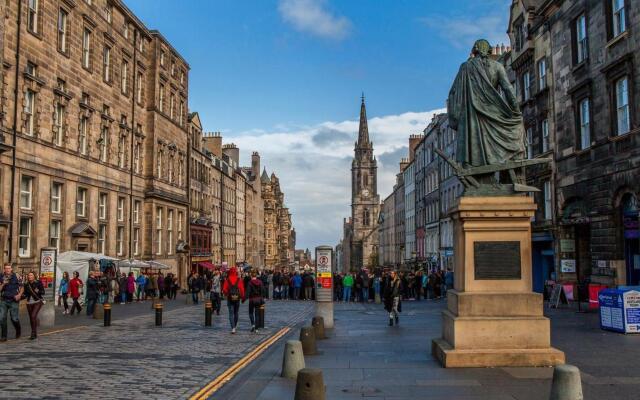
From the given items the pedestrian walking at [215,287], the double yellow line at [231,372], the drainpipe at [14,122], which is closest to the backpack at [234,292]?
the double yellow line at [231,372]

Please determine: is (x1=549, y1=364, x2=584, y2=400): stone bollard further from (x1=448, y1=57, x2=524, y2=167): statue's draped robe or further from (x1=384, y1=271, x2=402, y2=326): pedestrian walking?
(x1=384, y1=271, x2=402, y2=326): pedestrian walking

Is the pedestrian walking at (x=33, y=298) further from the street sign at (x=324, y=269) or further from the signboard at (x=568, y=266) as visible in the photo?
the signboard at (x=568, y=266)

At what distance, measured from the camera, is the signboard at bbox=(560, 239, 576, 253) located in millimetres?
29281

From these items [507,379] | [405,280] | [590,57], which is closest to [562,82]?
[590,57]

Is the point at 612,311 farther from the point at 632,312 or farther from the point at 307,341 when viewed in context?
the point at 307,341

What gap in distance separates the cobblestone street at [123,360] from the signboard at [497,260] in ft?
16.3

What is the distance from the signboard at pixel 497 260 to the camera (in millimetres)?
10340

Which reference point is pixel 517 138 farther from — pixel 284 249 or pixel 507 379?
pixel 284 249

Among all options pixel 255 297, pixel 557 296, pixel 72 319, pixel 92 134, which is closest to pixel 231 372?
pixel 255 297

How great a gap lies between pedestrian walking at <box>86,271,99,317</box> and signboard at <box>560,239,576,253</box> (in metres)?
21.0

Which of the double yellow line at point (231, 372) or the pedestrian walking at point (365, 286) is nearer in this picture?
the double yellow line at point (231, 372)

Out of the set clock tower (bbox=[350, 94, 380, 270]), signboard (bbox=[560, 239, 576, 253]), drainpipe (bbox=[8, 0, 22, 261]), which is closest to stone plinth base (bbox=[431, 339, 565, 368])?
signboard (bbox=[560, 239, 576, 253])

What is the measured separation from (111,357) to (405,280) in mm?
26454

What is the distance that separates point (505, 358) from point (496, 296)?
1.00m
